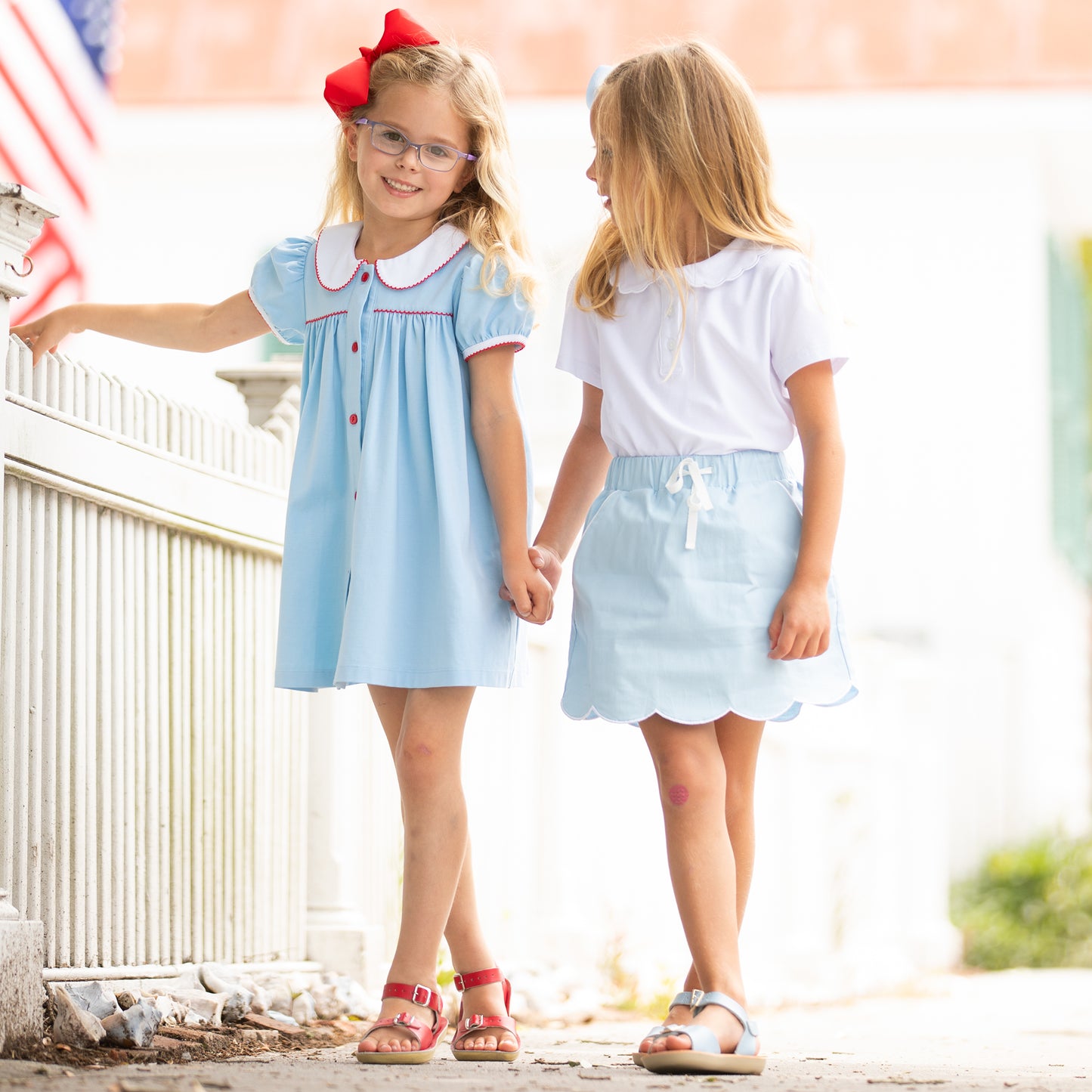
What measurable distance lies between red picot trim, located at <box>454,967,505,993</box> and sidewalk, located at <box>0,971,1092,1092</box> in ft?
0.46

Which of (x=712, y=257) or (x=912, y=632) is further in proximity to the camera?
(x=912, y=632)

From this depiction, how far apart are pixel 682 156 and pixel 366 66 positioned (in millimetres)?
585

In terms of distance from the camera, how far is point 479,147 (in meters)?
2.73

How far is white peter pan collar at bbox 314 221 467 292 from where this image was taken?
2.66 metres

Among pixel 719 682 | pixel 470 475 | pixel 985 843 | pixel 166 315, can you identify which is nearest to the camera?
pixel 719 682

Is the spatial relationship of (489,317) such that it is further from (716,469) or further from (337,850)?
(337,850)

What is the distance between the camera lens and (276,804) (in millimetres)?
3523

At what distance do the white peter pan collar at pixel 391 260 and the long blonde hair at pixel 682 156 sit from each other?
0.30m

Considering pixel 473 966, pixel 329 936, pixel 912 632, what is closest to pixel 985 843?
pixel 912 632

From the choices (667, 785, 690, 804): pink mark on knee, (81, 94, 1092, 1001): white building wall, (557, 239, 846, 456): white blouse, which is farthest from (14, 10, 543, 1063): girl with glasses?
(81, 94, 1092, 1001): white building wall

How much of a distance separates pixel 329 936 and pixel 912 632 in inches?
282

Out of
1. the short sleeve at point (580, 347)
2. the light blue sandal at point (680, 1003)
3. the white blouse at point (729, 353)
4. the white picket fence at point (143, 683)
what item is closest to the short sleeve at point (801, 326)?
the white blouse at point (729, 353)

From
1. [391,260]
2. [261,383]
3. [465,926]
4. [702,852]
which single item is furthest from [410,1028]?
[261,383]

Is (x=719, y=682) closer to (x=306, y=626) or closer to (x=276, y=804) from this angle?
(x=306, y=626)
